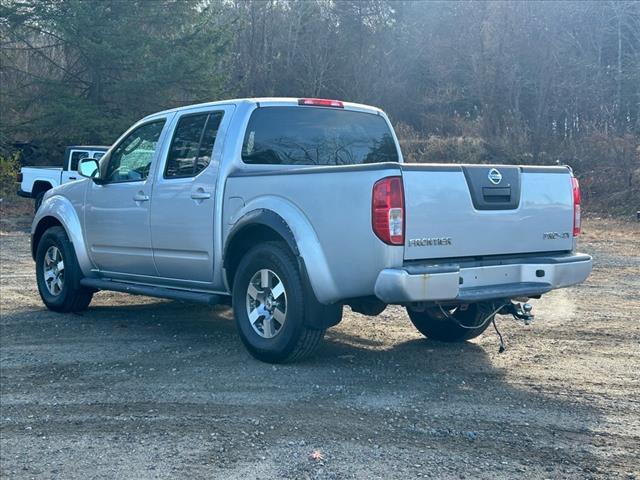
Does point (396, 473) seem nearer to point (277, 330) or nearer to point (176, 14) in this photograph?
point (277, 330)

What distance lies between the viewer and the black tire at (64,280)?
8.41 metres

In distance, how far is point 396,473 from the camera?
4137 mm

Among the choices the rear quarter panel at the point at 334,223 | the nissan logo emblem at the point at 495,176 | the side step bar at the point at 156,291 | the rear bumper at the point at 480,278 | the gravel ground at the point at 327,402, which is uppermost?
the nissan logo emblem at the point at 495,176

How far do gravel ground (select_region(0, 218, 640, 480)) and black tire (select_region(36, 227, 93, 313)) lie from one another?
0.25 meters

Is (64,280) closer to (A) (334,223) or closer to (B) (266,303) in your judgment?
(B) (266,303)

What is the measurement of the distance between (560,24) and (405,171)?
3275cm

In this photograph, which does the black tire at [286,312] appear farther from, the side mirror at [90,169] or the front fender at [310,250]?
the side mirror at [90,169]

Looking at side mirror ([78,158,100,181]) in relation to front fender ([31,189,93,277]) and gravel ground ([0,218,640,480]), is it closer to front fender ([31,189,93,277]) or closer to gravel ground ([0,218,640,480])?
front fender ([31,189,93,277])

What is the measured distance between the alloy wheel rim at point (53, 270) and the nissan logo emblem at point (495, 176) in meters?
4.80

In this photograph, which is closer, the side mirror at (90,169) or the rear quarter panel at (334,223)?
the rear quarter panel at (334,223)

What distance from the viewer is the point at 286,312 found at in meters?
5.97

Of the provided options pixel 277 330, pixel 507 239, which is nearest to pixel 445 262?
pixel 507 239

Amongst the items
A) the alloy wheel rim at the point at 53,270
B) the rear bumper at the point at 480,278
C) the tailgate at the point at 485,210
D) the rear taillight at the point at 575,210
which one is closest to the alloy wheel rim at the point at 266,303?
the rear bumper at the point at 480,278

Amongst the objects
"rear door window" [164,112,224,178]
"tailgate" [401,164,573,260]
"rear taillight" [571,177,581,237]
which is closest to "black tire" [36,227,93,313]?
"rear door window" [164,112,224,178]
